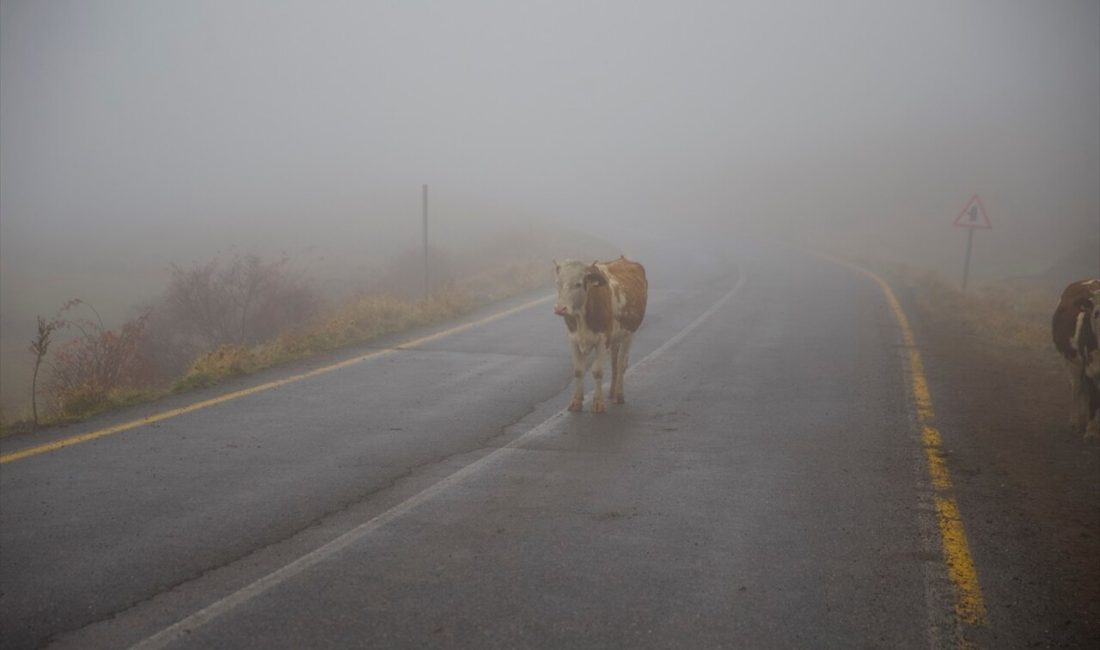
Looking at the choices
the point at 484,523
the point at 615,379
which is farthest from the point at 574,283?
the point at 484,523

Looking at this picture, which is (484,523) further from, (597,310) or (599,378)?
(597,310)

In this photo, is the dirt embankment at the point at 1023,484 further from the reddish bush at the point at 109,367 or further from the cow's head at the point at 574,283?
the reddish bush at the point at 109,367

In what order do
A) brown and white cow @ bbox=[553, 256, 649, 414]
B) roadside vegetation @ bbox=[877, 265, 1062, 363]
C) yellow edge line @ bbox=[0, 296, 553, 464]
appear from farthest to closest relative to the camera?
roadside vegetation @ bbox=[877, 265, 1062, 363]
brown and white cow @ bbox=[553, 256, 649, 414]
yellow edge line @ bbox=[0, 296, 553, 464]

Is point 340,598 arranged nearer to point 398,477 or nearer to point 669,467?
point 398,477

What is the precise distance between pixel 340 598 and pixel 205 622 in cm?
69

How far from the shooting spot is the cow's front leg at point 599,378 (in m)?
10.3

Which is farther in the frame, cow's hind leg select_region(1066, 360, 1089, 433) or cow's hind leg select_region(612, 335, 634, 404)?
cow's hind leg select_region(612, 335, 634, 404)

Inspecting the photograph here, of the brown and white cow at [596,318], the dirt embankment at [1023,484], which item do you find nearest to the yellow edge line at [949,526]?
the dirt embankment at [1023,484]

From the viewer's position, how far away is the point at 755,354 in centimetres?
1435

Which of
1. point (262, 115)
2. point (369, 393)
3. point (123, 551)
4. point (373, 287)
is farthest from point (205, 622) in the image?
point (262, 115)

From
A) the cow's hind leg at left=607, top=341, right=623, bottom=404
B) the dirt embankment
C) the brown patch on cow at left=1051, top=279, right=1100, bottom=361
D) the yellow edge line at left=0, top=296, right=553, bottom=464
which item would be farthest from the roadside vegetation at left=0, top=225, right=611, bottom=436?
the brown patch on cow at left=1051, top=279, right=1100, bottom=361

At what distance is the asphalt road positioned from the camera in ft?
16.1

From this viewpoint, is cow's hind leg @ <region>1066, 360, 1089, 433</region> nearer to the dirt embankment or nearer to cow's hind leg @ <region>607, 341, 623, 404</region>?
the dirt embankment

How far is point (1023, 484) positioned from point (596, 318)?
4.65 m
